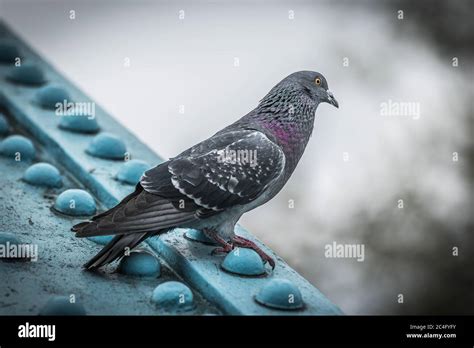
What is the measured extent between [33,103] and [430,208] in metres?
3.87

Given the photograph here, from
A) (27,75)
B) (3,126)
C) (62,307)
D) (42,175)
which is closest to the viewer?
(62,307)

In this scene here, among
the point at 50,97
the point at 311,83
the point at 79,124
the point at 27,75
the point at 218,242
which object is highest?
the point at 311,83

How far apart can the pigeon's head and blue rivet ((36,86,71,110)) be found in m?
2.25

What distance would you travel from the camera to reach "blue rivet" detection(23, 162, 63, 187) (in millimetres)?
5750

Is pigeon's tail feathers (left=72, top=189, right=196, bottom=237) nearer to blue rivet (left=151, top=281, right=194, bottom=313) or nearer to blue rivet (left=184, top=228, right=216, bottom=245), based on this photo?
blue rivet (left=184, top=228, right=216, bottom=245)

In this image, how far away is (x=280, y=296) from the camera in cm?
450

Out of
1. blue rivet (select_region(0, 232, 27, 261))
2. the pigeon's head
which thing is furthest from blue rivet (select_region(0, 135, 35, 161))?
the pigeon's head

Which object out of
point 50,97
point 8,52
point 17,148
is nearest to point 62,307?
point 17,148

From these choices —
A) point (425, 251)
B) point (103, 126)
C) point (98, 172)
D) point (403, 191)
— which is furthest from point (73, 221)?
point (425, 251)

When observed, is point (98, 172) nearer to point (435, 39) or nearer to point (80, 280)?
point (80, 280)

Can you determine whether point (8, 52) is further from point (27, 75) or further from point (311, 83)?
point (311, 83)

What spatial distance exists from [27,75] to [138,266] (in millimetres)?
3220

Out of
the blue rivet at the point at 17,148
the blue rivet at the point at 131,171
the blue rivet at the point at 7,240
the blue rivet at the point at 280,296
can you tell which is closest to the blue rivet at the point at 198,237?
the blue rivet at the point at 131,171

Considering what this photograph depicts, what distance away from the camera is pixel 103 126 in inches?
266
